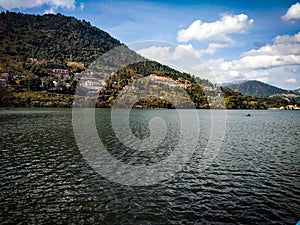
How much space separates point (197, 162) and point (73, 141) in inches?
844

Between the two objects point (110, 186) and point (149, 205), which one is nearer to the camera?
point (149, 205)

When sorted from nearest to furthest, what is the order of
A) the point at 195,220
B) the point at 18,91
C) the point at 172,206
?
the point at 195,220, the point at 172,206, the point at 18,91

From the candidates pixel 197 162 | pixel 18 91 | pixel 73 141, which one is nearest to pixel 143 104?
pixel 18 91

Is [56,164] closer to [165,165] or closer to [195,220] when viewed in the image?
[165,165]

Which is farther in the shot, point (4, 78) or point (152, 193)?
point (4, 78)

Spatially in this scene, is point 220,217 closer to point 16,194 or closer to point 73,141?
point 16,194

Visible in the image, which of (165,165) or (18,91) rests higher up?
(18,91)

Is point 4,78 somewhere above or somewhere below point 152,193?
above

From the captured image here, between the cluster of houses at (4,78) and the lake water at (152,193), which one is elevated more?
the cluster of houses at (4,78)

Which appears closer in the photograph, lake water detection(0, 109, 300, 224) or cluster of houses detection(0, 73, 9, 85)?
lake water detection(0, 109, 300, 224)

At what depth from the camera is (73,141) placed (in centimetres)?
3731

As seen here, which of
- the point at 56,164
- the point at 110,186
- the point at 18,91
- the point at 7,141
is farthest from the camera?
the point at 18,91

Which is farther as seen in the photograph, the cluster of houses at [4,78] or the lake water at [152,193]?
the cluster of houses at [4,78]

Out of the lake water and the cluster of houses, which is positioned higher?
the cluster of houses
